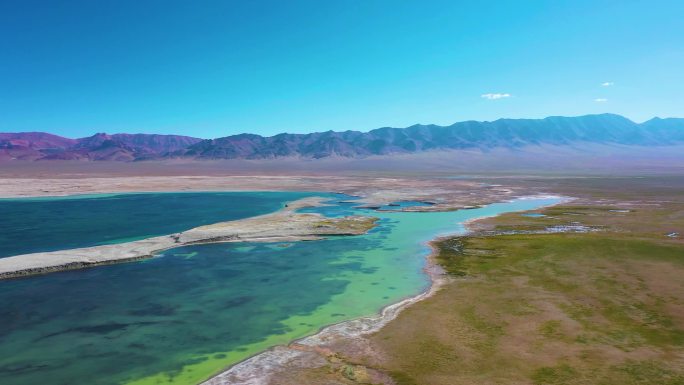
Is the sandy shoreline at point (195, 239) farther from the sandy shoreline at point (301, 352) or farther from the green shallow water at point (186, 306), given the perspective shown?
the sandy shoreline at point (301, 352)

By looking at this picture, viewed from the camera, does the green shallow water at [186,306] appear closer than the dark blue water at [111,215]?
Yes

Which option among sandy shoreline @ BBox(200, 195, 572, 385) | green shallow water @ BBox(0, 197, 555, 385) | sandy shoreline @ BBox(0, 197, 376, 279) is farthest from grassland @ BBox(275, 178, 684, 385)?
sandy shoreline @ BBox(0, 197, 376, 279)

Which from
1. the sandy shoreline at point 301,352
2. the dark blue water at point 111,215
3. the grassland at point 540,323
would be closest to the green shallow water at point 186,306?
the sandy shoreline at point 301,352

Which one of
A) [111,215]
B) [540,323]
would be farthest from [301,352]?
[111,215]

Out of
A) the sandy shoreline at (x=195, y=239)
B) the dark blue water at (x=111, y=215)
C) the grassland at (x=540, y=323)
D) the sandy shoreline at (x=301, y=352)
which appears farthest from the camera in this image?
the dark blue water at (x=111, y=215)

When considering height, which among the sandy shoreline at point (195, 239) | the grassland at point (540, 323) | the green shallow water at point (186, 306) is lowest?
the green shallow water at point (186, 306)

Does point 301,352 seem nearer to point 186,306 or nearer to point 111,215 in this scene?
point 186,306

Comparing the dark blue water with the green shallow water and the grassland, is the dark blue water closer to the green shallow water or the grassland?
the green shallow water
